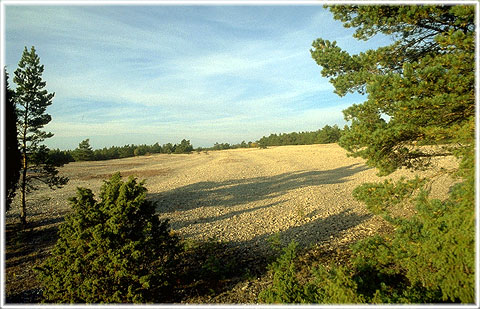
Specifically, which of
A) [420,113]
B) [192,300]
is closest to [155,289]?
[192,300]

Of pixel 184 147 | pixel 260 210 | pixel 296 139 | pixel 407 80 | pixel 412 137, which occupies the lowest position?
pixel 260 210

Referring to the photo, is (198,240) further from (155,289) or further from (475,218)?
(475,218)

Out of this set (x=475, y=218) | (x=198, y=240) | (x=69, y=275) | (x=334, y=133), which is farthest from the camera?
(x=334, y=133)

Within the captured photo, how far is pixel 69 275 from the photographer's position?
3986mm

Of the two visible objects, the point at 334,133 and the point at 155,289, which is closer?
the point at 155,289

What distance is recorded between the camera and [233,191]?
15.7m

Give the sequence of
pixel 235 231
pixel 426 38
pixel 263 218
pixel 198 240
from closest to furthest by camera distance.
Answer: pixel 426 38, pixel 198 240, pixel 235 231, pixel 263 218

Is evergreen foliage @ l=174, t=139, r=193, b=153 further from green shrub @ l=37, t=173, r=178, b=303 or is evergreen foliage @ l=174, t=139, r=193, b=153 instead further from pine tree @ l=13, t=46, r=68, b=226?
green shrub @ l=37, t=173, r=178, b=303

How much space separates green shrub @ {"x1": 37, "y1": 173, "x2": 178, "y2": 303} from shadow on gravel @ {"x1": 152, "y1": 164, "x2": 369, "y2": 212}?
7712mm

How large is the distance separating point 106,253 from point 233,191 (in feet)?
38.5

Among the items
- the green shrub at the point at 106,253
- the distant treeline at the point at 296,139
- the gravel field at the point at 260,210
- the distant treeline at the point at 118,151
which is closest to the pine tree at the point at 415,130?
the gravel field at the point at 260,210

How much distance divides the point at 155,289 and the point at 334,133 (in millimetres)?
59427

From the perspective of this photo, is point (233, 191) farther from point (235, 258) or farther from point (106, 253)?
point (106, 253)

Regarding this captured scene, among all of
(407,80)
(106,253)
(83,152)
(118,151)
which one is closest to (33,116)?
(106,253)
